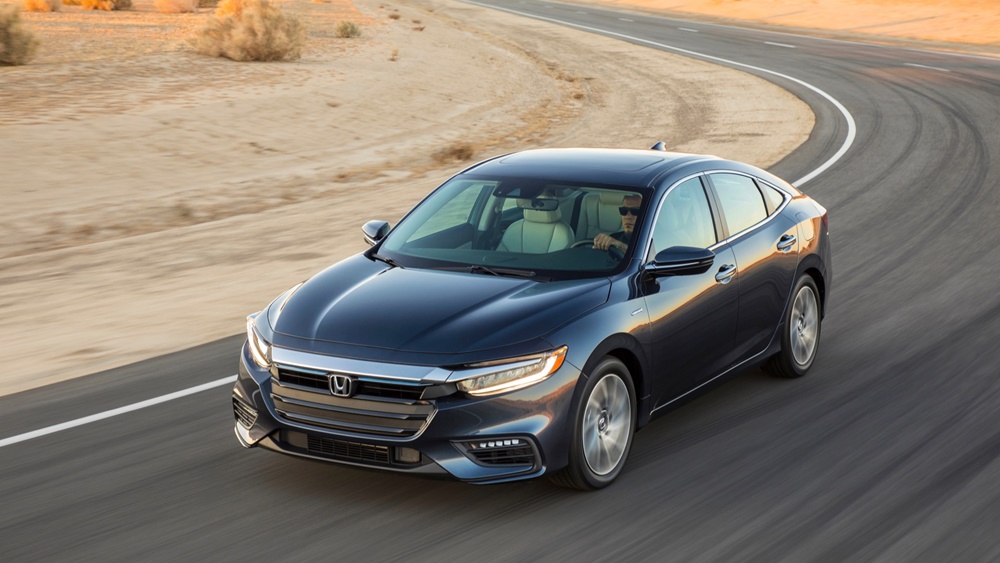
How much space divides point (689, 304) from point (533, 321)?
1267 mm

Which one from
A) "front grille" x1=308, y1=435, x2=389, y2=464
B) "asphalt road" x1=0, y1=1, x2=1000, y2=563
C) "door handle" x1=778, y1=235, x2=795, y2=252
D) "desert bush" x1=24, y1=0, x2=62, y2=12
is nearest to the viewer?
"asphalt road" x1=0, y1=1, x2=1000, y2=563

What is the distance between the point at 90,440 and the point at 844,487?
420 centimetres

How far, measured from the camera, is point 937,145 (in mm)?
20156

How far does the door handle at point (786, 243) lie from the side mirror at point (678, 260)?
1.49 meters

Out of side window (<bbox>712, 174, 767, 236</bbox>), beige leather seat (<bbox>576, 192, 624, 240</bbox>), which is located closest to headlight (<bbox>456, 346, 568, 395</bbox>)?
beige leather seat (<bbox>576, 192, 624, 240</bbox>)

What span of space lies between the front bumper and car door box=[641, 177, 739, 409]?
3.03 feet

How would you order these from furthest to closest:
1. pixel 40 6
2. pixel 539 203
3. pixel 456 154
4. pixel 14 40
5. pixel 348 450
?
pixel 40 6 → pixel 14 40 → pixel 456 154 → pixel 539 203 → pixel 348 450

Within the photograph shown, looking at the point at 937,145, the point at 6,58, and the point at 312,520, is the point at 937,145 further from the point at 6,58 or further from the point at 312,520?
the point at 6,58

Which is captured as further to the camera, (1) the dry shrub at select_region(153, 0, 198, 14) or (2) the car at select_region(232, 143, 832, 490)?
(1) the dry shrub at select_region(153, 0, 198, 14)

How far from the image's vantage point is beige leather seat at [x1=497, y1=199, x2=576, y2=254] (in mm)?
6898

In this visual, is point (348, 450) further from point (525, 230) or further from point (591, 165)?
point (591, 165)

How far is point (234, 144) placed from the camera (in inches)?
810

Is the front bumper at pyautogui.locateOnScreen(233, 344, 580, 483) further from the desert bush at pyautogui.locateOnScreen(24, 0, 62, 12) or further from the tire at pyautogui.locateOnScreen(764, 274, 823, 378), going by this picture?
the desert bush at pyautogui.locateOnScreen(24, 0, 62, 12)

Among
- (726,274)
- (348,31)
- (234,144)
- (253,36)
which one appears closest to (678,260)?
(726,274)
